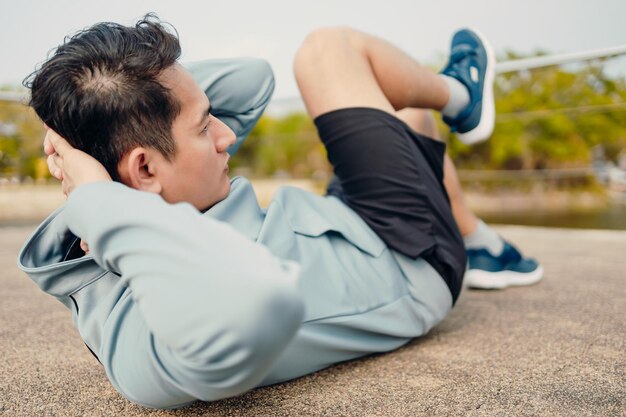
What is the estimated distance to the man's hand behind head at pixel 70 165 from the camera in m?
0.59

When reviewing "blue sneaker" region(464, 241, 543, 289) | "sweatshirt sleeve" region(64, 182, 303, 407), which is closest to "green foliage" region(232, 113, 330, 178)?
"blue sneaker" region(464, 241, 543, 289)

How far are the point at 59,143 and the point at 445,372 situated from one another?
0.55 metres

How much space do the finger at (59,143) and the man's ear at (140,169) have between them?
6 centimetres

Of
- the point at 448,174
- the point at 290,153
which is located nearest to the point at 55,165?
the point at 448,174

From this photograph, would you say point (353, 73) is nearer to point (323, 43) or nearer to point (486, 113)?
point (323, 43)

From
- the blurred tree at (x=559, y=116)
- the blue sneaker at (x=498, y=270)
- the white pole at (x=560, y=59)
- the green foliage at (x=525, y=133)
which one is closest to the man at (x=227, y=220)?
the blue sneaker at (x=498, y=270)

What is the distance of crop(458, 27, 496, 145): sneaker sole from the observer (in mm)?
1197

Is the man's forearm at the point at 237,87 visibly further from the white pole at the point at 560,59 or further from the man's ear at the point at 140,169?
the white pole at the point at 560,59

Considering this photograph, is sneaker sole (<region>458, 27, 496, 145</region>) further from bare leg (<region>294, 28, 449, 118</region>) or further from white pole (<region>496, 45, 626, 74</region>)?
white pole (<region>496, 45, 626, 74</region>)

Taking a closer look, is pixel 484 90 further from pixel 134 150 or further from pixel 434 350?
pixel 134 150

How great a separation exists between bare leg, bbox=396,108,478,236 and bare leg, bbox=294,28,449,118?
5 centimetres

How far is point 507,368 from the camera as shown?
29.6 inches

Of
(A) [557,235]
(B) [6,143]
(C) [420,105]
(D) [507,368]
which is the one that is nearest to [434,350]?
(D) [507,368]

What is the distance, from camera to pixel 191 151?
660mm
